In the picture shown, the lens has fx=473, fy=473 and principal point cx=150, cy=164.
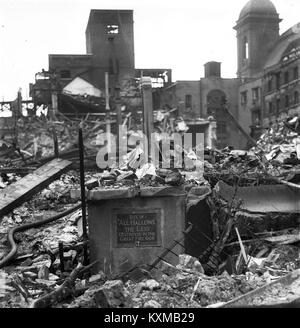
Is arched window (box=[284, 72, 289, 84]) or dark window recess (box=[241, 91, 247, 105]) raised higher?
arched window (box=[284, 72, 289, 84])

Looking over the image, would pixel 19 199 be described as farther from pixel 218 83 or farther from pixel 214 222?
pixel 218 83

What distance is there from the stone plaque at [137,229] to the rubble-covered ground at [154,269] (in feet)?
1.14

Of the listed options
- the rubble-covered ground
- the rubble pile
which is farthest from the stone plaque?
the rubble pile

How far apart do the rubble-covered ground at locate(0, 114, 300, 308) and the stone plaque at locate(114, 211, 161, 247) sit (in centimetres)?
35

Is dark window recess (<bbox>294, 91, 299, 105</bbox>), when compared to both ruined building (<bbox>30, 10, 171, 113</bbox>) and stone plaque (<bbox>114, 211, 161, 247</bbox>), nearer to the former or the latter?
ruined building (<bbox>30, 10, 171, 113</bbox>)

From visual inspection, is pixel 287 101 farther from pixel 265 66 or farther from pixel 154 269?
pixel 154 269

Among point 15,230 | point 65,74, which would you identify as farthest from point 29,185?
point 65,74

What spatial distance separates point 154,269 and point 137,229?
547mm

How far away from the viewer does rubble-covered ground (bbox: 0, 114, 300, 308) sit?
4.39 meters

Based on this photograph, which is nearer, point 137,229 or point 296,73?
point 137,229

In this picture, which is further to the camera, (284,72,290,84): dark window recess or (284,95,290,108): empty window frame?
(284,72,290,84): dark window recess

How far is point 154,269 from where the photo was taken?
19.0 ft

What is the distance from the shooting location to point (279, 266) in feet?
18.3

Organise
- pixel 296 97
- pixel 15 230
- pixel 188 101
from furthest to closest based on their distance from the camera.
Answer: pixel 188 101
pixel 296 97
pixel 15 230
